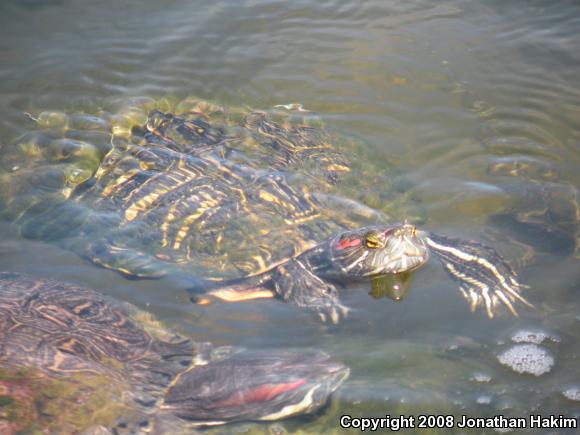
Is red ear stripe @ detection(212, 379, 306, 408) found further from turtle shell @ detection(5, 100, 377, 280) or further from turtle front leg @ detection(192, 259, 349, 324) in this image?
turtle shell @ detection(5, 100, 377, 280)

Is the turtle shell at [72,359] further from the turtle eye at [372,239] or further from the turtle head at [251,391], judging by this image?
the turtle eye at [372,239]

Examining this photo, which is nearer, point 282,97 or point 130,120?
point 130,120

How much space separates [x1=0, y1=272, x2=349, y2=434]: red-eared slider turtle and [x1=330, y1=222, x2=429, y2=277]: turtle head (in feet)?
3.46

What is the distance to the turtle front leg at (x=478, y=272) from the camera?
4.22 meters

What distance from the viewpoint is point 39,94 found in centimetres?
657

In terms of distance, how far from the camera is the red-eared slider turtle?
122 inches

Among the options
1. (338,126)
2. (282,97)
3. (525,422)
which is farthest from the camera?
(282,97)

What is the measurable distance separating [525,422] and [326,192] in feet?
7.38

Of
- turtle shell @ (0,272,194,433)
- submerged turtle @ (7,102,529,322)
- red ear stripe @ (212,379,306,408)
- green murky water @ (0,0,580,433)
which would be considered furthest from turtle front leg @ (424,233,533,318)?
turtle shell @ (0,272,194,433)

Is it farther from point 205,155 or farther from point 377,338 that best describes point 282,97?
point 377,338

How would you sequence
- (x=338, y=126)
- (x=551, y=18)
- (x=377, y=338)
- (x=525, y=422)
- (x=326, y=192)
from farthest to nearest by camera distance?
(x=551, y=18), (x=338, y=126), (x=326, y=192), (x=377, y=338), (x=525, y=422)

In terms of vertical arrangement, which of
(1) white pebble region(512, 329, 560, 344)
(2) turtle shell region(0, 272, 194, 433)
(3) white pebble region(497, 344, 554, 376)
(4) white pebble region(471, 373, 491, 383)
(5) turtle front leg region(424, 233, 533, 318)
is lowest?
(4) white pebble region(471, 373, 491, 383)

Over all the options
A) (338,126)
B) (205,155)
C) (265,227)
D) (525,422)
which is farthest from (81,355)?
(338,126)

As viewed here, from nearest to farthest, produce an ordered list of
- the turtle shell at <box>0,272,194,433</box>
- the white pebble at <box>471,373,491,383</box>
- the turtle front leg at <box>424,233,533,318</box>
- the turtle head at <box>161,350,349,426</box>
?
the turtle shell at <box>0,272,194,433</box>
the turtle head at <box>161,350,349,426</box>
the white pebble at <box>471,373,491,383</box>
the turtle front leg at <box>424,233,533,318</box>
